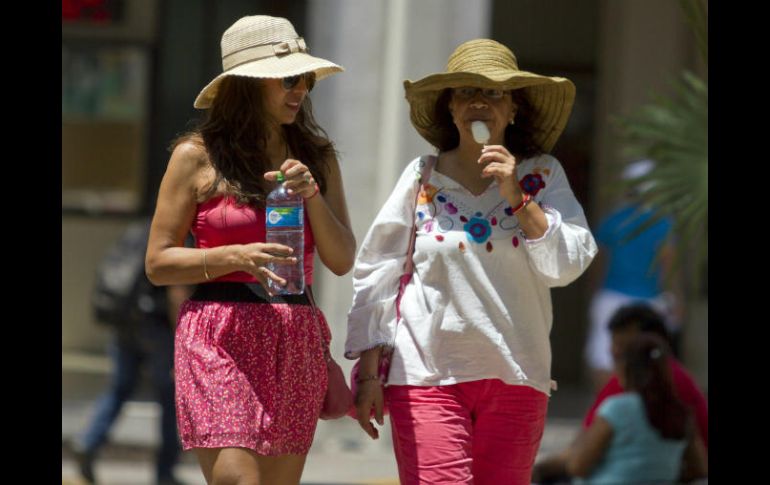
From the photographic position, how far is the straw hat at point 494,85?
4508 millimetres

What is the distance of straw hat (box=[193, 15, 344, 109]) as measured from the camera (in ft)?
14.1

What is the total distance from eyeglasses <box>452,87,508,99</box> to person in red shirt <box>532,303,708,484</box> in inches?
101

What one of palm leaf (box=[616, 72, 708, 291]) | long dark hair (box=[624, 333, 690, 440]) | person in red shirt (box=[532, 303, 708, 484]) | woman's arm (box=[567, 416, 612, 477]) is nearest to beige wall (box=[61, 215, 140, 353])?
person in red shirt (box=[532, 303, 708, 484])

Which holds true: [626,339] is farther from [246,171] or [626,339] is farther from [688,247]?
[246,171]

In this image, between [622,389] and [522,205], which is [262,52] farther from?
[622,389]

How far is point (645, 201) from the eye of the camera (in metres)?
6.87

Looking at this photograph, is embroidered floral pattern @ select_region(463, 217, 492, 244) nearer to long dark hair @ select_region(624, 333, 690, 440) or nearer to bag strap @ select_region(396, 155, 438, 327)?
bag strap @ select_region(396, 155, 438, 327)

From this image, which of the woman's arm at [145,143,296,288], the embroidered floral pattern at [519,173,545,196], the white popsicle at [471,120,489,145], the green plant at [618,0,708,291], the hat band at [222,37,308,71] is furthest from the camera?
the green plant at [618,0,708,291]

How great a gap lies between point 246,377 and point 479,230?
2.73 ft

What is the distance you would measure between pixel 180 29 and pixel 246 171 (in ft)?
20.0

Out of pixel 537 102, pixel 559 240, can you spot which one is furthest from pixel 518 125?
pixel 559 240

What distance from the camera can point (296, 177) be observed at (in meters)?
4.22

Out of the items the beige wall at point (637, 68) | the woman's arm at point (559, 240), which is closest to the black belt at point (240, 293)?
the woman's arm at point (559, 240)
